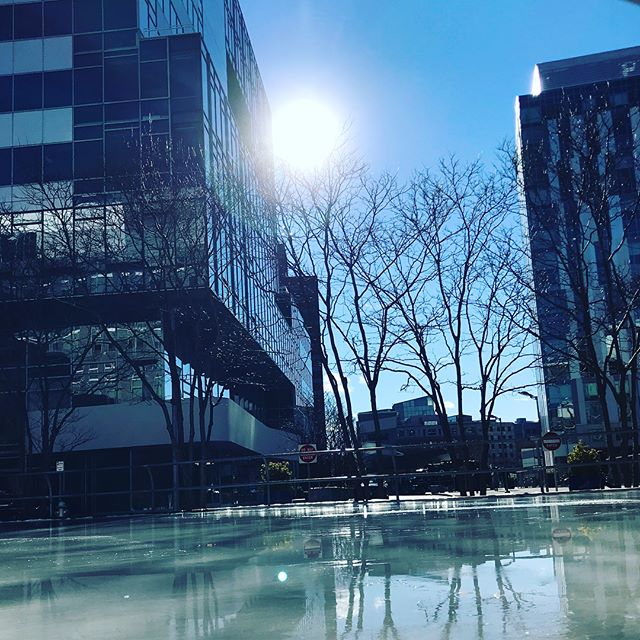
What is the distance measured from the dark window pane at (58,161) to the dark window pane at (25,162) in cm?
36

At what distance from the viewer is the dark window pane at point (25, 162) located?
36.4 meters

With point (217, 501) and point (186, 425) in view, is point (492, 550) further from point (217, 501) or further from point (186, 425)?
point (186, 425)

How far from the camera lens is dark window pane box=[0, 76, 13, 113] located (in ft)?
126

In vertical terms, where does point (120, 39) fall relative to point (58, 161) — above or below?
above

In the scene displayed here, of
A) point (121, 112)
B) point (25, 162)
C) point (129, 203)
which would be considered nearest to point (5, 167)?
point (25, 162)

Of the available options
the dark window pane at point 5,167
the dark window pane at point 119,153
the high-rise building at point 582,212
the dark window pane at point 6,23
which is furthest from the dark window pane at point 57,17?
the high-rise building at point 582,212

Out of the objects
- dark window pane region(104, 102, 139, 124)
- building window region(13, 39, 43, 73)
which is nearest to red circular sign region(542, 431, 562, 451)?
dark window pane region(104, 102, 139, 124)

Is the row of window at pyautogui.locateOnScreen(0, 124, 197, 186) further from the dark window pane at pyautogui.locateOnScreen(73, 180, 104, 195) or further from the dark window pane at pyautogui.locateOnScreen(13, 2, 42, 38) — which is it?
the dark window pane at pyautogui.locateOnScreen(13, 2, 42, 38)

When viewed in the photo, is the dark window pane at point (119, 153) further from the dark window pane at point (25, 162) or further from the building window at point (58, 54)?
the building window at point (58, 54)

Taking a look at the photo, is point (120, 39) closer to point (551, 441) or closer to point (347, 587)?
point (551, 441)

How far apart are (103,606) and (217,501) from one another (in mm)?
26080

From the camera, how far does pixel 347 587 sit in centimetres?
462

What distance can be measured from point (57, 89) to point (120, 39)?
3506 millimetres

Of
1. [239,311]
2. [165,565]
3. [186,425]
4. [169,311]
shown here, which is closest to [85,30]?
[239,311]
